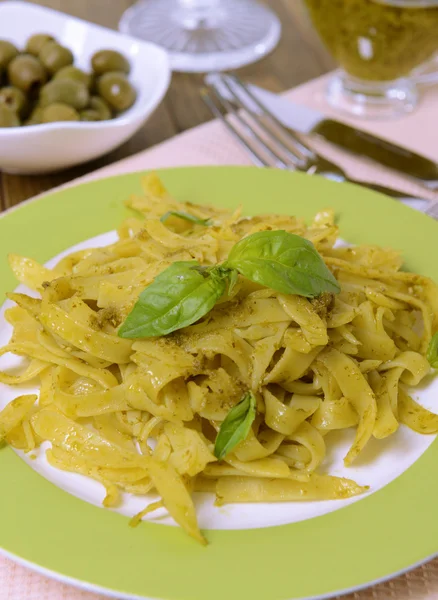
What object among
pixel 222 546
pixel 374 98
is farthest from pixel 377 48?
pixel 222 546

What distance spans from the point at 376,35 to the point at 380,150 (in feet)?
2.23

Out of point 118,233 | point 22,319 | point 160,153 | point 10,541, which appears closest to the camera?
point 10,541

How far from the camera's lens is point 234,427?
1.82 metres

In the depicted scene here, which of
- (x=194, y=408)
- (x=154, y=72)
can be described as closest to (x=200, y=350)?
(x=194, y=408)

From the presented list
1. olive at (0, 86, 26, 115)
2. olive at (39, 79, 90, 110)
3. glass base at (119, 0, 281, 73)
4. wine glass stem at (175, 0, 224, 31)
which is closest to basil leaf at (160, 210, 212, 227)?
olive at (39, 79, 90, 110)

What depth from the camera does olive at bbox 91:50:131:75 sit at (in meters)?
3.78

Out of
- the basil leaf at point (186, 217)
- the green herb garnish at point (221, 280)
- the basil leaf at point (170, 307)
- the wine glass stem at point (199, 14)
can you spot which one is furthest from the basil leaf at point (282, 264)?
the wine glass stem at point (199, 14)

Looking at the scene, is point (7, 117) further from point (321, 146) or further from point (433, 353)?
point (433, 353)

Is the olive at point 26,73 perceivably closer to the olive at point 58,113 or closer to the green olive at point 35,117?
the green olive at point 35,117

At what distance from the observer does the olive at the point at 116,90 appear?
3631 millimetres

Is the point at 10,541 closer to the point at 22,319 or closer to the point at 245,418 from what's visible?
the point at 245,418

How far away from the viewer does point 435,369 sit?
7.13 feet

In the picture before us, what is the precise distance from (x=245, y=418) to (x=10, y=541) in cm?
61

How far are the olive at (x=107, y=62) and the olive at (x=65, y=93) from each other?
32 centimetres
